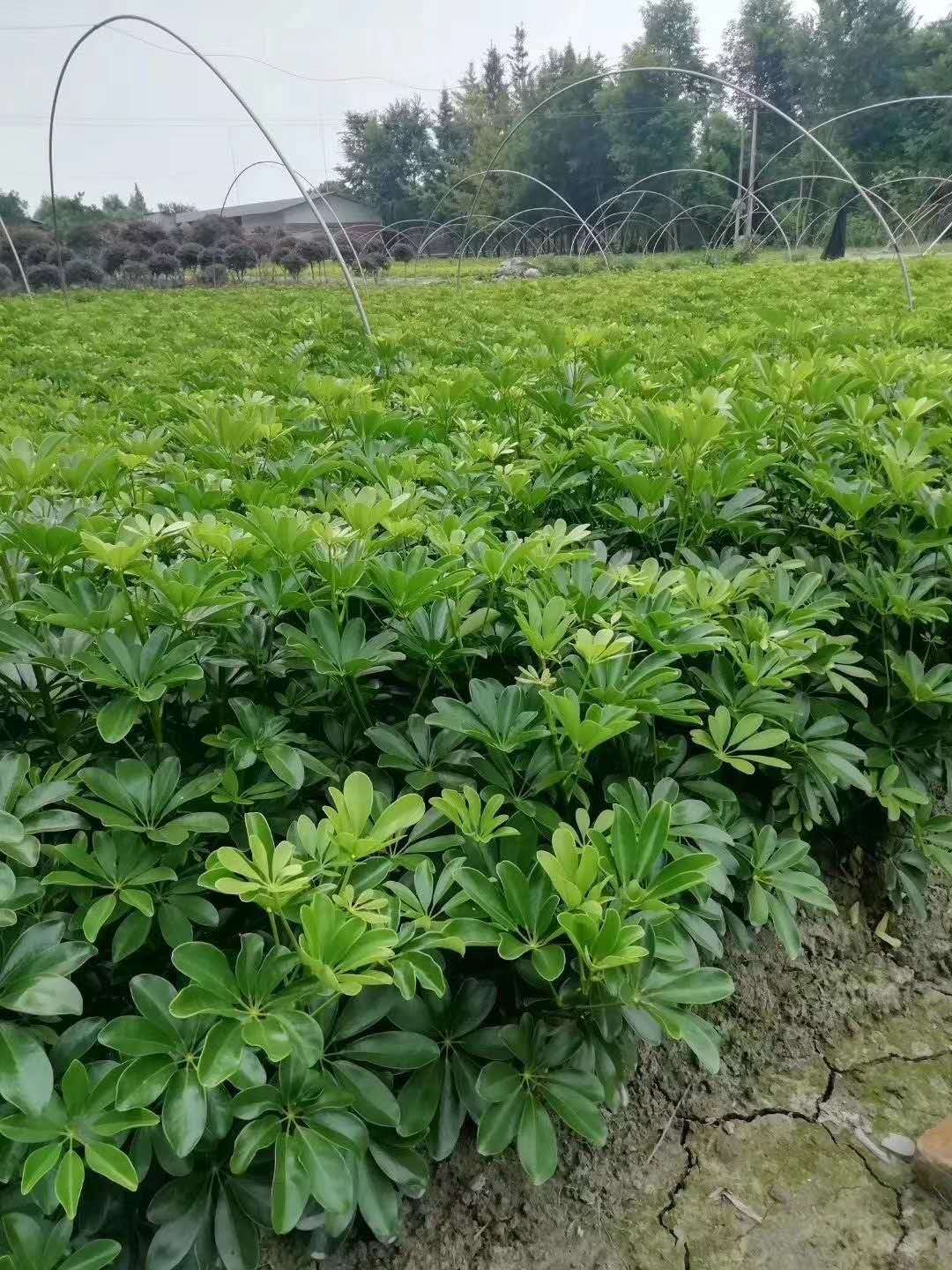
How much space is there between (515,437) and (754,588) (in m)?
0.90

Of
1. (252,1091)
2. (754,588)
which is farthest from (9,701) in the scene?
(754,588)

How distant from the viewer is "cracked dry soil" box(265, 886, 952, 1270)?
3.71 ft

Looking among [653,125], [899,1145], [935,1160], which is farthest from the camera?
[653,125]

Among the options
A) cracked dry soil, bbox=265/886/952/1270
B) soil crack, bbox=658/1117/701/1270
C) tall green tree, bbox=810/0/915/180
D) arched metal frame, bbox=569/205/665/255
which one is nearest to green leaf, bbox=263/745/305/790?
cracked dry soil, bbox=265/886/952/1270

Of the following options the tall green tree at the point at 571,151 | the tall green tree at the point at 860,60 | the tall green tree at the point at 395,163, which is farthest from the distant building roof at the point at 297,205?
the tall green tree at the point at 860,60

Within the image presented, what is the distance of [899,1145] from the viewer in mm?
1276

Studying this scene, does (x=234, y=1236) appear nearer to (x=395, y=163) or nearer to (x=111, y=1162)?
(x=111, y=1162)

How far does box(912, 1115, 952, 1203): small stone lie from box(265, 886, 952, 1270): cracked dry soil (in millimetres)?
21

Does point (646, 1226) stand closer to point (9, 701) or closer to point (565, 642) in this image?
point (565, 642)

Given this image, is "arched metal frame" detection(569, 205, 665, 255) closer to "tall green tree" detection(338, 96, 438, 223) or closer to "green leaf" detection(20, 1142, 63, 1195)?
"tall green tree" detection(338, 96, 438, 223)

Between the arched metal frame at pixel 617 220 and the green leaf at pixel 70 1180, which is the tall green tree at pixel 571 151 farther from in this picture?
the green leaf at pixel 70 1180

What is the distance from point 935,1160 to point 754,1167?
0.25 metres

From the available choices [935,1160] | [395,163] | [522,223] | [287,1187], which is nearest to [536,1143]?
[287,1187]

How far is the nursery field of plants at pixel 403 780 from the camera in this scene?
0.84m
